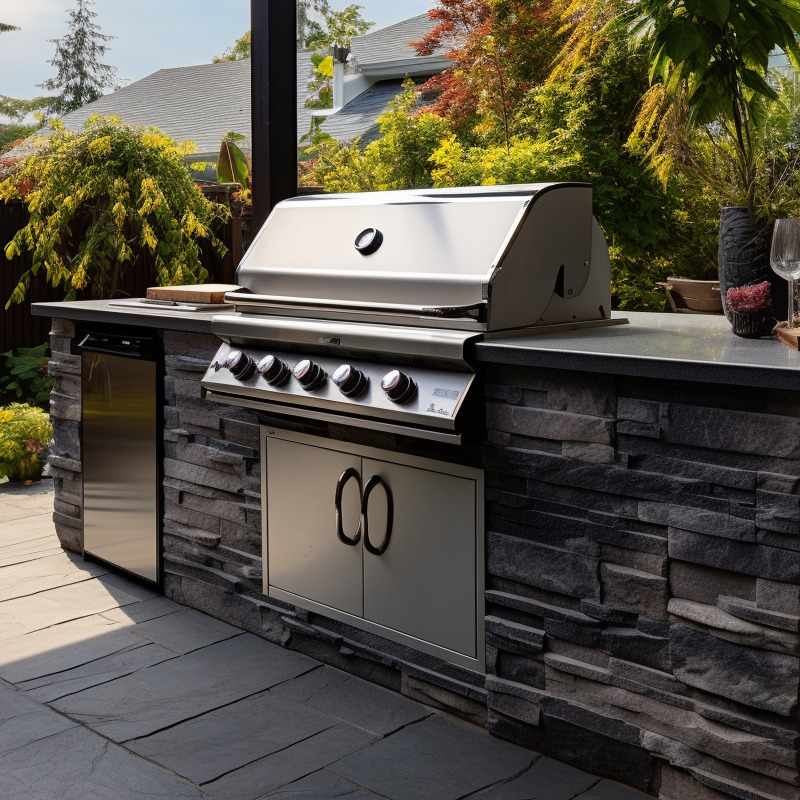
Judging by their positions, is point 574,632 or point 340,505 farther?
point 340,505

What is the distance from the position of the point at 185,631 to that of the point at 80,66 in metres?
18.9

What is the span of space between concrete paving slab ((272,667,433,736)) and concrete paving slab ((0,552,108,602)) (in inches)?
47.5

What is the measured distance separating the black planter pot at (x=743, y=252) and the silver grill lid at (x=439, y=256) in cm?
34

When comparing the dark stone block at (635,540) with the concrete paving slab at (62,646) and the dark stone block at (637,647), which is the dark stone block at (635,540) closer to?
the dark stone block at (637,647)

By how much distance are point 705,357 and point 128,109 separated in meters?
14.7

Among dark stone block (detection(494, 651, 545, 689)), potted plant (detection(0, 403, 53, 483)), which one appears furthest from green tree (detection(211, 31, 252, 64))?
dark stone block (detection(494, 651, 545, 689))

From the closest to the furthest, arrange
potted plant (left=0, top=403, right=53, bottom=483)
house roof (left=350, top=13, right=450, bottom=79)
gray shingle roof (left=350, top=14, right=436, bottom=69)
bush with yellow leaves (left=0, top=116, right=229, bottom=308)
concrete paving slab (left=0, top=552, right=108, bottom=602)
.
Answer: concrete paving slab (left=0, top=552, right=108, bottom=602), potted plant (left=0, top=403, right=53, bottom=483), bush with yellow leaves (left=0, top=116, right=229, bottom=308), house roof (left=350, top=13, right=450, bottom=79), gray shingle roof (left=350, top=14, right=436, bottom=69)

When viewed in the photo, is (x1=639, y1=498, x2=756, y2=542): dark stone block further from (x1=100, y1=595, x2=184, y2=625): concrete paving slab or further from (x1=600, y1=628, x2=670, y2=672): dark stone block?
(x1=100, y1=595, x2=184, y2=625): concrete paving slab

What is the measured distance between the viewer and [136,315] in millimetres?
3115

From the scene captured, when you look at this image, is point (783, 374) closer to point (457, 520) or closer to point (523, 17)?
point (457, 520)

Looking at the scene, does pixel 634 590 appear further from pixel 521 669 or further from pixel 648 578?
pixel 521 669

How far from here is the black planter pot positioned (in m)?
2.37

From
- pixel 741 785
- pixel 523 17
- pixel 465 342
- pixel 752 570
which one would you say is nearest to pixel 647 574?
pixel 752 570

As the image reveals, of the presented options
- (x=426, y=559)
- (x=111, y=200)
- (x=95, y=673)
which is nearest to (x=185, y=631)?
(x=95, y=673)
